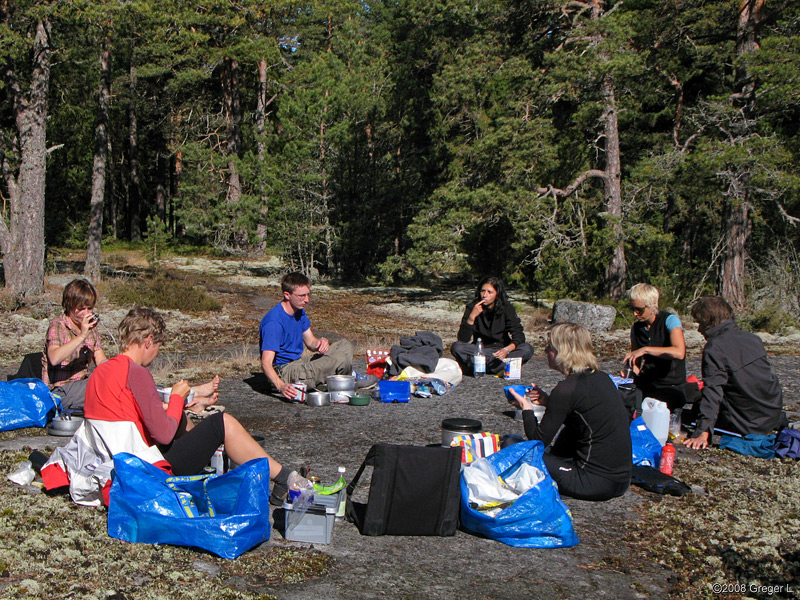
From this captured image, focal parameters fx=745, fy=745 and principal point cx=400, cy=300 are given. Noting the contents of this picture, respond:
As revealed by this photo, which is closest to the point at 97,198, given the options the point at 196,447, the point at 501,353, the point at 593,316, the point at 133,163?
the point at 593,316

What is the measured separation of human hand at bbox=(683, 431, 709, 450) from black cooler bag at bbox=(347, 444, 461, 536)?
2758mm

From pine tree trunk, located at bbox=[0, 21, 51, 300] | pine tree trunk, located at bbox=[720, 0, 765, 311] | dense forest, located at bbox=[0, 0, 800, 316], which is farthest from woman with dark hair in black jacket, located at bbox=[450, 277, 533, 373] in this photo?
pine tree trunk, located at bbox=[0, 21, 51, 300]

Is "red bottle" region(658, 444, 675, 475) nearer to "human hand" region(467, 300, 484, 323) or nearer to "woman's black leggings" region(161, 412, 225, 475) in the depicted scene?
"woman's black leggings" region(161, 412, 225, 475)

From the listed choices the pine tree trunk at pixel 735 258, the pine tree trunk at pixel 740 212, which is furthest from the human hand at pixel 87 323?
the pine tree trunk at pixel 735 258

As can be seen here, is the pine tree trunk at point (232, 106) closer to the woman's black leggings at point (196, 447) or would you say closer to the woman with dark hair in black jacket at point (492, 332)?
the woman with dark hair in black jacket at point (492, 332)

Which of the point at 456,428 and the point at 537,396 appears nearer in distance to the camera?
the point at 537,396

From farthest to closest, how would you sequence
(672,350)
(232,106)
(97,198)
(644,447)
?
(232,106)
(97,198)
(672,350)
(644,447)

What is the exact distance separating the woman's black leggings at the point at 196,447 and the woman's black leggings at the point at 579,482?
2.08 m

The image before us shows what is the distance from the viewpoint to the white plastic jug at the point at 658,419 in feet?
19.6

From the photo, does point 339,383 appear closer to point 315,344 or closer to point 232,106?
point 315,344

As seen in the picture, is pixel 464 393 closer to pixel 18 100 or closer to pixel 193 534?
pixel 193 534

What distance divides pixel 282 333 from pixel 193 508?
4051mm

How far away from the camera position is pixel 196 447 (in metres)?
4.38

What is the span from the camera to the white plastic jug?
599 centimetres
